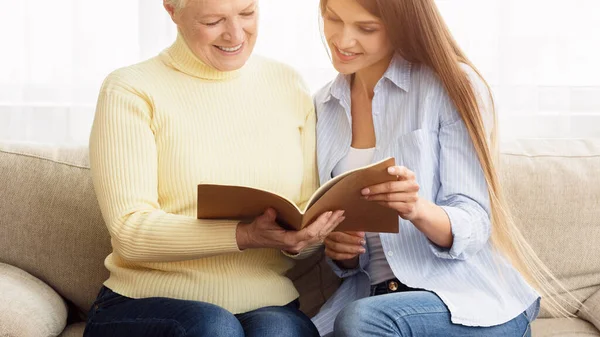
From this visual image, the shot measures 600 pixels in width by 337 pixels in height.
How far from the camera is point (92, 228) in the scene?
2199 mm

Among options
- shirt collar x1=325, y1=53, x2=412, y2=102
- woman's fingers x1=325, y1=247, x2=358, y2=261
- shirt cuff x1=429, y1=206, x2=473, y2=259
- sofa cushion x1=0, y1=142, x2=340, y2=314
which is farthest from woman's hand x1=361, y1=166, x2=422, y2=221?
sofa cushion x1=0, y1=142, x2=340, y2=314

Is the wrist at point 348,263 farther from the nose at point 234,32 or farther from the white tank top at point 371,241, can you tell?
the nose at point 234,32

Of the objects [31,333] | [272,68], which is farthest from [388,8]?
[31,333]

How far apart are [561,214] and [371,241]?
22.7 inches

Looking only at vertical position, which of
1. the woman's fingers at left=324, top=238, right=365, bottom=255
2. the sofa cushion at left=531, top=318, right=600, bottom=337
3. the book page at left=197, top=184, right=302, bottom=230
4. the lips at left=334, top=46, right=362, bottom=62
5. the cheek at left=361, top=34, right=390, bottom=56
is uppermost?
the cheek at left=361, top=34, right=390, bottom=56

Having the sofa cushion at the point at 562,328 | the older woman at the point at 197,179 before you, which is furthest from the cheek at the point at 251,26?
the sofa cushion at the point at 562,328

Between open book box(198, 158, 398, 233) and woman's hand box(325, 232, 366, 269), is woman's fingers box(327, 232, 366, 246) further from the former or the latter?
open book box(198, 158, 398, 233)

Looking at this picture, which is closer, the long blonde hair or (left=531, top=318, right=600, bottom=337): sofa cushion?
the long blonde hair

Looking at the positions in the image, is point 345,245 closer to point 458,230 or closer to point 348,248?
point 348,248

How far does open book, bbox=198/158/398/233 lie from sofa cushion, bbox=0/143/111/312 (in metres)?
0.63

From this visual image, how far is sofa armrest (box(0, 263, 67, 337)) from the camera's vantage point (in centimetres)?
187

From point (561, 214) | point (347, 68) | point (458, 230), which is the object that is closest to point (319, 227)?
point (458, 230)

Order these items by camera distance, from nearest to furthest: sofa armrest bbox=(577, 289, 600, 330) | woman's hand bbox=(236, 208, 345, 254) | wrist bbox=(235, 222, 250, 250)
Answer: woman's hand bbox=(236, 208, 345, 254) → wrist bbox=(235, 222, 250, 250) → sofa armrest bbox=(577, 289, 600, 330)

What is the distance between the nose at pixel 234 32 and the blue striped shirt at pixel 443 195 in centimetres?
35
